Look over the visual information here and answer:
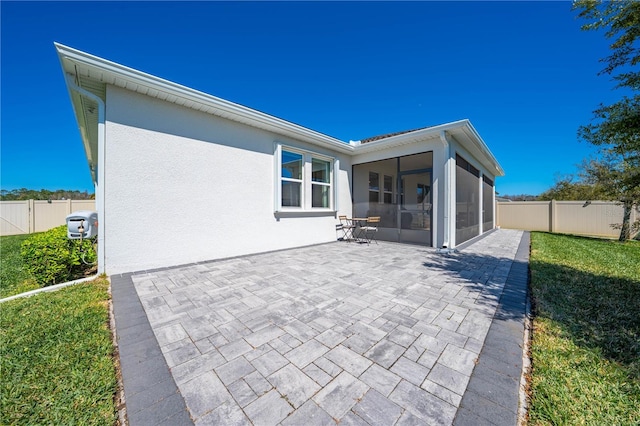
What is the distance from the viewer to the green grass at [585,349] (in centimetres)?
142

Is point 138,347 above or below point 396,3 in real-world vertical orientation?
below

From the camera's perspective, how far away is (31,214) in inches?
478

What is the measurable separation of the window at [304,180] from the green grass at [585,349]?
5401mm

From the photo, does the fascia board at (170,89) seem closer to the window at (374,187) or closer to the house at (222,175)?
the house at (222,175)

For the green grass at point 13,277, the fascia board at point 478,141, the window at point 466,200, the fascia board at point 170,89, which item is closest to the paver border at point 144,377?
the green grass at point 13,277

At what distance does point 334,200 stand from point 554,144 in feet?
53.1

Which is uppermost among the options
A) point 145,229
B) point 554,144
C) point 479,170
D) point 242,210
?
point 554,144

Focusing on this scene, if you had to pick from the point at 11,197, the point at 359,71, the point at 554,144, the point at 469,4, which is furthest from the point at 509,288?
the point at 11,197

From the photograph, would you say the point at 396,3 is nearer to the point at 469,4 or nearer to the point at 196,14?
the point at 469,4

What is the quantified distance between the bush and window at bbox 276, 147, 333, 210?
3.99 meters

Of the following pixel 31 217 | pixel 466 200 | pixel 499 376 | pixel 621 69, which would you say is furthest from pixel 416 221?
pixel 31 217

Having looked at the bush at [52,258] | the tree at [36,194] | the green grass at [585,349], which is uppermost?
the tree at [36,194]

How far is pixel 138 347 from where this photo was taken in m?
2.04

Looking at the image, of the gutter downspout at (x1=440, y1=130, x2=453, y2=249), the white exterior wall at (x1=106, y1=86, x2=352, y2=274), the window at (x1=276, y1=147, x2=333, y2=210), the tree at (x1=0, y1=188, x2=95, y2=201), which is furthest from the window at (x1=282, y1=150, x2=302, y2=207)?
the tree at (x1=0, y1=188, x2=95, y2=201)
